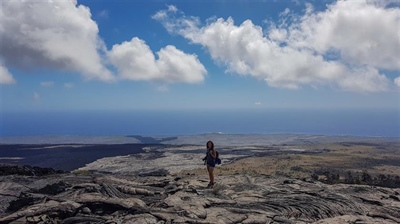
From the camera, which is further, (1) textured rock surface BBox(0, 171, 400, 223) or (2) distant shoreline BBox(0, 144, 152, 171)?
(2) distant shoreline BBox(0, 144, 152, 171)

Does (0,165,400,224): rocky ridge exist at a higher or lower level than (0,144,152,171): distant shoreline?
higher

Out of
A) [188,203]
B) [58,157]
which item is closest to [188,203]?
[188,203]

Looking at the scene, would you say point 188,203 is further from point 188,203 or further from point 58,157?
point 58,157

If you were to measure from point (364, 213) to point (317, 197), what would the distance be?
2904 mm

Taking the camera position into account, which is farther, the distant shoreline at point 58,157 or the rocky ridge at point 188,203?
the distant shoreline at point 58,157

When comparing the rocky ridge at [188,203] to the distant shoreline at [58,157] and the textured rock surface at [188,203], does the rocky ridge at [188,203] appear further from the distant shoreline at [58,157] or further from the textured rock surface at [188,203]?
the distant shoreline at [58,157]

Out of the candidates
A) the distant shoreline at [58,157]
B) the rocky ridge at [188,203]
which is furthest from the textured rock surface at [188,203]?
the distant shoreline at [58,157]

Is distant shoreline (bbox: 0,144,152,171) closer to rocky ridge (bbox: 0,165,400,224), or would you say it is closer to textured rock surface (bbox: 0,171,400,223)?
rocky ridge (bbox: 0,165,400,224)

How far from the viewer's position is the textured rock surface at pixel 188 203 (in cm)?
1569

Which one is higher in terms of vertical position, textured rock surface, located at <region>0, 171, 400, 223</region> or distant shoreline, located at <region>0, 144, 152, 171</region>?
textured rock surface, located at <region>0, 171, 400, 223</region>

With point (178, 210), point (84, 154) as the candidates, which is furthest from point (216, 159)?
point (84, 154)

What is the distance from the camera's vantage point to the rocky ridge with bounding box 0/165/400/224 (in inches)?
618

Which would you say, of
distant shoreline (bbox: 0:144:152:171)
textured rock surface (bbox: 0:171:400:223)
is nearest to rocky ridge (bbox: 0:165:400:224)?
textured rock surface (bbox: 0:171:400:223)

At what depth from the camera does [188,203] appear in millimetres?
17578
